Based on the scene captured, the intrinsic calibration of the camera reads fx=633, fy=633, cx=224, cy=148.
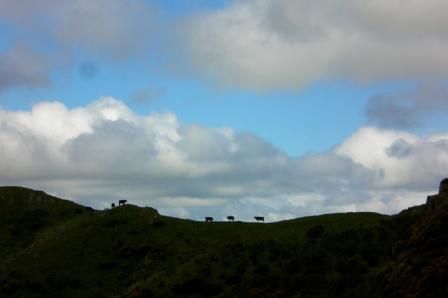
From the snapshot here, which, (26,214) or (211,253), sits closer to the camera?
(211,253)

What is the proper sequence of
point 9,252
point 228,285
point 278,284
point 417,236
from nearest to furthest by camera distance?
point 417,236 → point 278,284 → point 228,285 → point 9,252

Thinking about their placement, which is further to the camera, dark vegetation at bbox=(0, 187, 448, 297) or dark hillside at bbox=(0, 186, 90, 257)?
dark hillside at bbox=(0, 186, 90, 257)

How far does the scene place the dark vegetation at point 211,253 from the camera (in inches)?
1726

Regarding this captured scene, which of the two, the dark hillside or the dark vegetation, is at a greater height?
the dark hillside

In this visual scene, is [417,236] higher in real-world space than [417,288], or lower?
higher

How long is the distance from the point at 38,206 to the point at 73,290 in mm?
50883

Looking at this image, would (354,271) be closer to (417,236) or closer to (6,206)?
(417,236)

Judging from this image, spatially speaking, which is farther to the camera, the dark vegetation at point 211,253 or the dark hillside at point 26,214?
the dark hillside at point 26,214

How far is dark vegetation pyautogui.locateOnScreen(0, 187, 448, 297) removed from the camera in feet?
144

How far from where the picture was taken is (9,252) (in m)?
118

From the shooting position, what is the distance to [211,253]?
6981 centimetres

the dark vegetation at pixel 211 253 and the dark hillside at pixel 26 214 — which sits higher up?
the dark hillside at pixel 26 214

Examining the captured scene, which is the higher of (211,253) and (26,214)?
(26,214)

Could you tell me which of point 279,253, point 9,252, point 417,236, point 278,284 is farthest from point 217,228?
point 417,236
